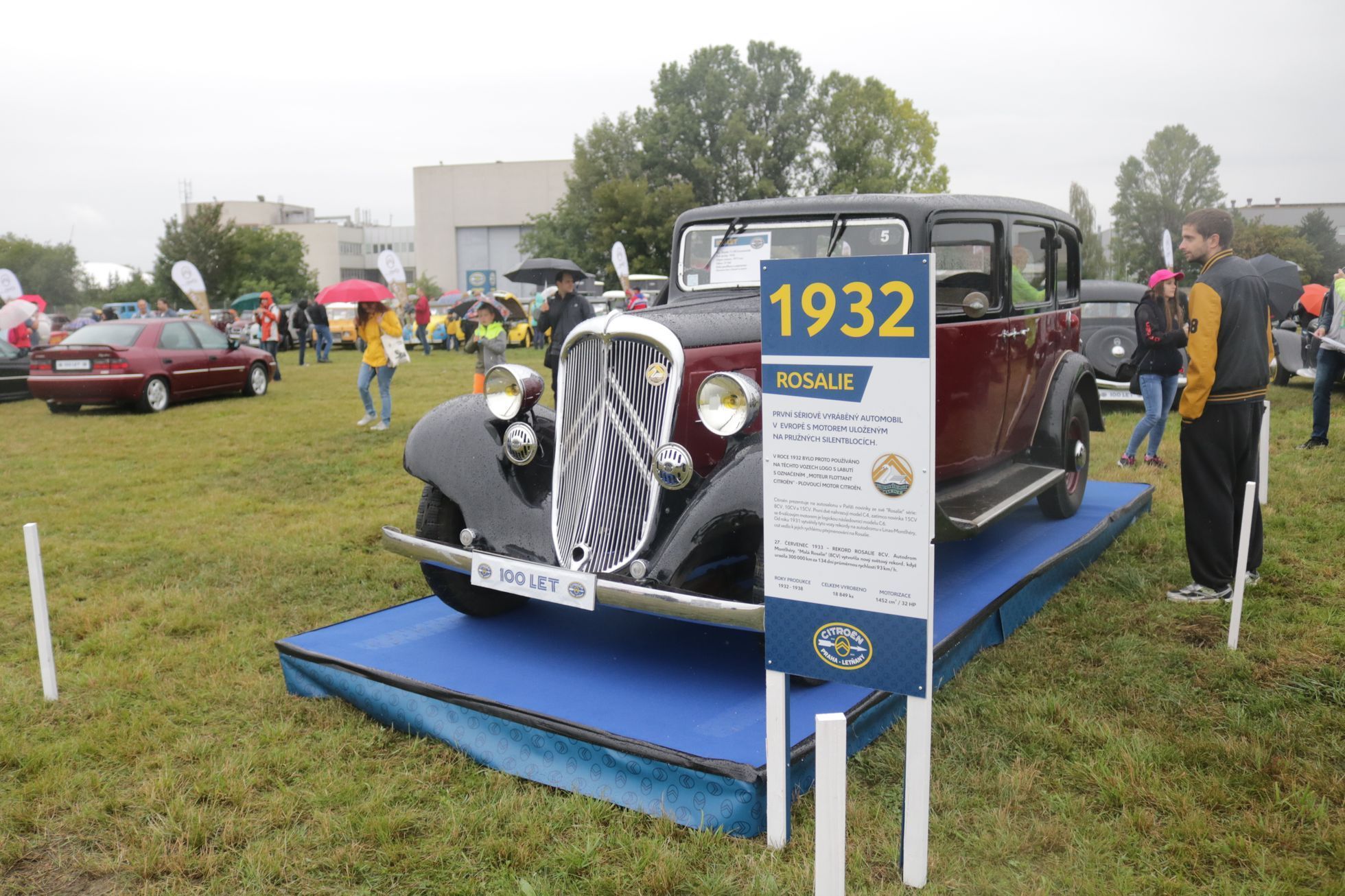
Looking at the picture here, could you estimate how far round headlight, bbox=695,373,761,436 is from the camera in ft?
11.8

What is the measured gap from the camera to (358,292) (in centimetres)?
1209

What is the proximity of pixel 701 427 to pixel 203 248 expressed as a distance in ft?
177

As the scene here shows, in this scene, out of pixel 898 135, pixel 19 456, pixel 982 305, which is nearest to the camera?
pixel 982 305

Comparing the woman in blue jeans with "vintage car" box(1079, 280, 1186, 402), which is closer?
the woman in blue jeans

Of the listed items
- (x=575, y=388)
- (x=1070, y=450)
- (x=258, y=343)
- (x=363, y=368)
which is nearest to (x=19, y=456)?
(x=363, y=368)

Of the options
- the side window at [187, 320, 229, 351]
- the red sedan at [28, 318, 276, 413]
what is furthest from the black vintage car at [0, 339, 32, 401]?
the side window at [187, 320, 229, 351]

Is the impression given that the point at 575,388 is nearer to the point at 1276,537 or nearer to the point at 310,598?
the point at 310,598

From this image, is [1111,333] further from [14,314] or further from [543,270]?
[14,314]

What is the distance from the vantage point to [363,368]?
10711 mm

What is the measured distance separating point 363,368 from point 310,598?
228 inches

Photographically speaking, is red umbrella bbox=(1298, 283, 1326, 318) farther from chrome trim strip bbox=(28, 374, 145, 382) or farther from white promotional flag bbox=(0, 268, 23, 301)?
white promotional flag bbox=(0, 268, 23, 301)

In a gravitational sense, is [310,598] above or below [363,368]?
below

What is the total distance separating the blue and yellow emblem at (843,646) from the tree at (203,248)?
53.0 meters

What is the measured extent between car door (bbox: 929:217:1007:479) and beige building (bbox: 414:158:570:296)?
64.2 m
